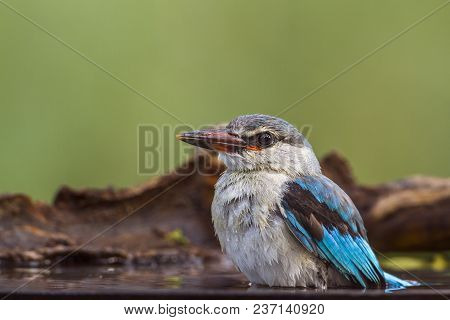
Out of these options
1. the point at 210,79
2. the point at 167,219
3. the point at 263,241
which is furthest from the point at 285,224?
the point at 210,79

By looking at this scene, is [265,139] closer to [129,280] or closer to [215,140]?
[215,140]

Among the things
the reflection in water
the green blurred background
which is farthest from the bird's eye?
the green blurred background

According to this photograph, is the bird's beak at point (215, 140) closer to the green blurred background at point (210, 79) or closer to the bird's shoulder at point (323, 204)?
the bird's shoulder at point (323, 204)

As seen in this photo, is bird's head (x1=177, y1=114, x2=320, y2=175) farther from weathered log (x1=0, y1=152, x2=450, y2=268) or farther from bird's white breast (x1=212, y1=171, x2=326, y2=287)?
weathered log (x1=0, y1=152, x2=450, y2=268)

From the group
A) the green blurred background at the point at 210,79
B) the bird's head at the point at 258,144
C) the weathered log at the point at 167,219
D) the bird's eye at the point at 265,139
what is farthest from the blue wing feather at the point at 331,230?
the green blurred background at the point at 210,79

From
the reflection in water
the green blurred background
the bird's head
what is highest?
the green blurred background

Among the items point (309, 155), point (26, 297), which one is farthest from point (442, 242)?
point (26, 297)

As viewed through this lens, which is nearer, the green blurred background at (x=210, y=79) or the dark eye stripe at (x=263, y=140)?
the dark eye stripe at (x=263, y=140)
